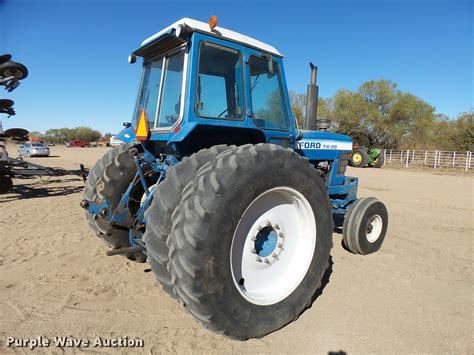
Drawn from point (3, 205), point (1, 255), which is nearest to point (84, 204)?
point (1, 255)

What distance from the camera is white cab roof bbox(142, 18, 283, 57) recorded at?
9.57ft

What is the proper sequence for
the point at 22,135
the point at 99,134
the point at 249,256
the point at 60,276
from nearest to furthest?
the point at 249,256
the point at 60,276
the point at 22,135
the point at 99,134

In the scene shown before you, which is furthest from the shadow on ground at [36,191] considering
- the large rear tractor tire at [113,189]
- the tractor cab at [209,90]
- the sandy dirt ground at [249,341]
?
the tractor cab at [209,90]

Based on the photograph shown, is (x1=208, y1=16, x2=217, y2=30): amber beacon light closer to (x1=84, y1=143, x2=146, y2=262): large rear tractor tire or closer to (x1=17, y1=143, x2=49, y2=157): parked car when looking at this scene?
(x1=84, y1=143, x2=146, y2=262): large rear tractor tire

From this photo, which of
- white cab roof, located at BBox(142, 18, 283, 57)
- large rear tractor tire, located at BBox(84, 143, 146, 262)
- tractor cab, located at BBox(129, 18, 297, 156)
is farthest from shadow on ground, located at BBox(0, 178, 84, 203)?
white cab roof, located at BBox(142, 18, 283, 57)

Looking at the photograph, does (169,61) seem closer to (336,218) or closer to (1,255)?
(1,255)

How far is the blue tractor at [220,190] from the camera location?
2.13m

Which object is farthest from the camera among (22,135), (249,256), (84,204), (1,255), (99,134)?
(99,134)

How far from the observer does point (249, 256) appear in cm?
261

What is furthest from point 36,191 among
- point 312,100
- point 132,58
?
point 312,100

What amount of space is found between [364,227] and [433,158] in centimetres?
2380

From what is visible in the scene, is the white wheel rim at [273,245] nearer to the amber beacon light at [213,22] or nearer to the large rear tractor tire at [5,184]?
the amber beacon light at [213,22]

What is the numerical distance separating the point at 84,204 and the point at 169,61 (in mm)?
1640

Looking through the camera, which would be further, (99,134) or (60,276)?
(99,134)
